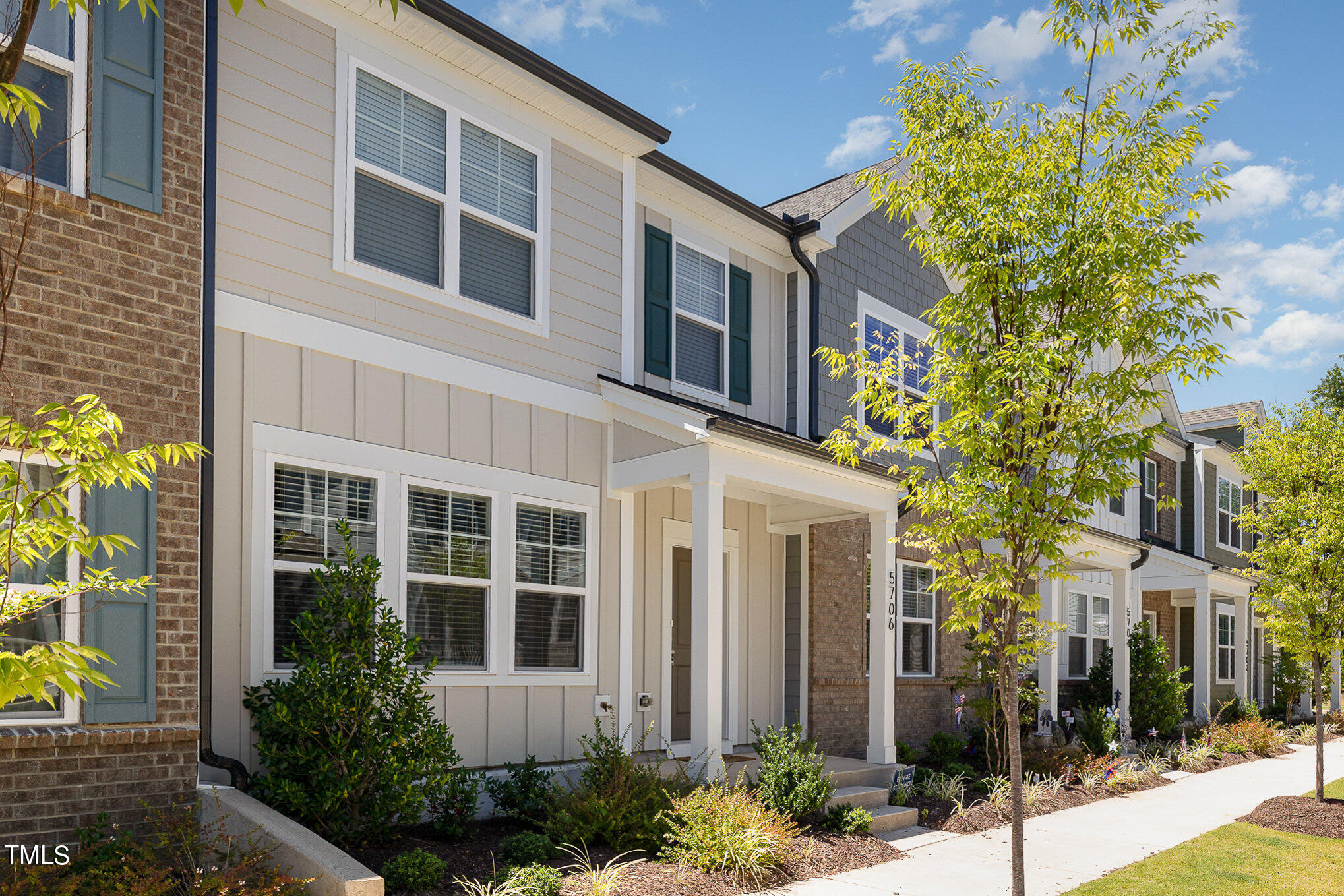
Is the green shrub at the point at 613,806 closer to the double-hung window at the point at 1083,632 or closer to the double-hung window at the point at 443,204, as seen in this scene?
the double-hung window at the point at 443,204

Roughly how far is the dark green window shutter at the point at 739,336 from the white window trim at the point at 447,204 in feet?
9.99

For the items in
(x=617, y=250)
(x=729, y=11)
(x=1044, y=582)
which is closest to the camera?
(x=617, y=250)

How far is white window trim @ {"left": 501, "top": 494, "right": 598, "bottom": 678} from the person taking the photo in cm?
870

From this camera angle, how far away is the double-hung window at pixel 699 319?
36.2 feet

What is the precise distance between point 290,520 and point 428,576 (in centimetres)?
127

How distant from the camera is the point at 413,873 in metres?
6.23

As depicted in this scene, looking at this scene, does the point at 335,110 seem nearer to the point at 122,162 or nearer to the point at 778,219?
the point at 122,162

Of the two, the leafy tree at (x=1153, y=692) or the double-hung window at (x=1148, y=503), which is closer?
the leafy tree at (x=1153, y=692)

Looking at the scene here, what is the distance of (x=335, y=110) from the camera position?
777 cm

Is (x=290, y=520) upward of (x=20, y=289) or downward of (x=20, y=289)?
downward

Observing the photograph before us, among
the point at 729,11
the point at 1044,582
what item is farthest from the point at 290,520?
the point at 1044,582

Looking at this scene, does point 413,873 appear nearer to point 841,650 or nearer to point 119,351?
point 119,351

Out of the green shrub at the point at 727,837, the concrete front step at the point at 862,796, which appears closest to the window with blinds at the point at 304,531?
the green shrub at the point at 727,837

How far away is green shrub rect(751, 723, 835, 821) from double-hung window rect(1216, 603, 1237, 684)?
1911 cm
